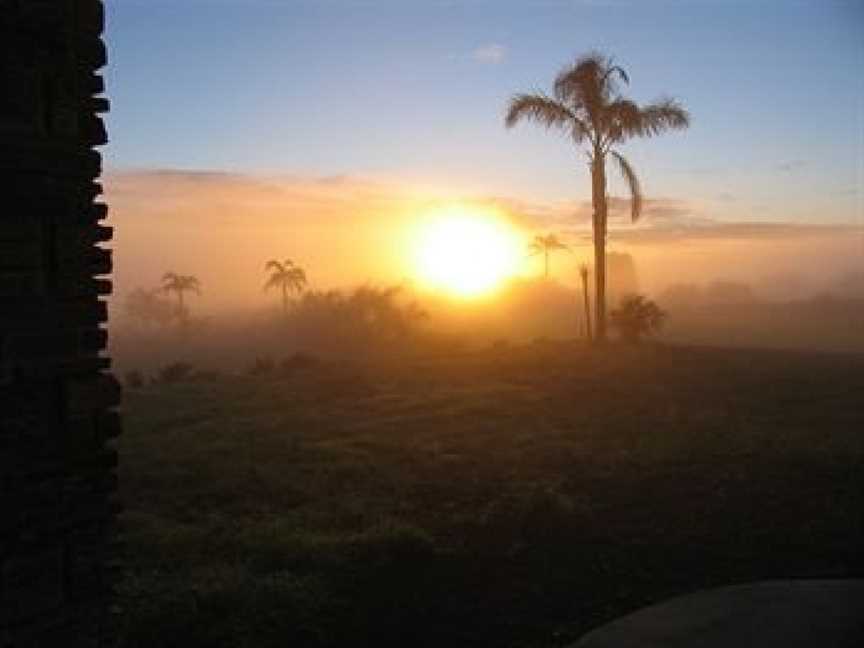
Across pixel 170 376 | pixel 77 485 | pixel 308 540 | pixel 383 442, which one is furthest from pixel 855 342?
pixel 77 485

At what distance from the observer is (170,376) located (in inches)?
1099

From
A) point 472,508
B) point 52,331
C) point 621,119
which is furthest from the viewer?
point 621,119

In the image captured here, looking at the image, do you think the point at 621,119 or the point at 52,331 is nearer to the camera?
the point at 52,331

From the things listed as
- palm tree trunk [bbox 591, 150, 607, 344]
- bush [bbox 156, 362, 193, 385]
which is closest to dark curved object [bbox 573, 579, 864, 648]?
palm tree trunk [bbox 591, 150, 607, 344]

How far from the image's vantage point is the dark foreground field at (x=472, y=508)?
830 centimetres

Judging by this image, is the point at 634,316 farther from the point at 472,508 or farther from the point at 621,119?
the point at 472,508

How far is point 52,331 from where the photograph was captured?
5086 millimetres

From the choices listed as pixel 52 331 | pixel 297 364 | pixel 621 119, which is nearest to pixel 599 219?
pixel 621 119

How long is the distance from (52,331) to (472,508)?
698 centimetres

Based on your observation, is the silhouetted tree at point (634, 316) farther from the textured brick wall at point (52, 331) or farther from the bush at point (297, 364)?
the textured brick wall at point (52, 331)

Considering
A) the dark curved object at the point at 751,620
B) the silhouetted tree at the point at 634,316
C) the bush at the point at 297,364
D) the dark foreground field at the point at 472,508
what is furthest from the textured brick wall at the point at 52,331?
the silhouetted tree at the point at 634,316

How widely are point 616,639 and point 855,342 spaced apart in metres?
46.6

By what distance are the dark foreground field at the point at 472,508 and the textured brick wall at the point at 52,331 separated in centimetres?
243

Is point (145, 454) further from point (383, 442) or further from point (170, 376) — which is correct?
point (170, 376)
